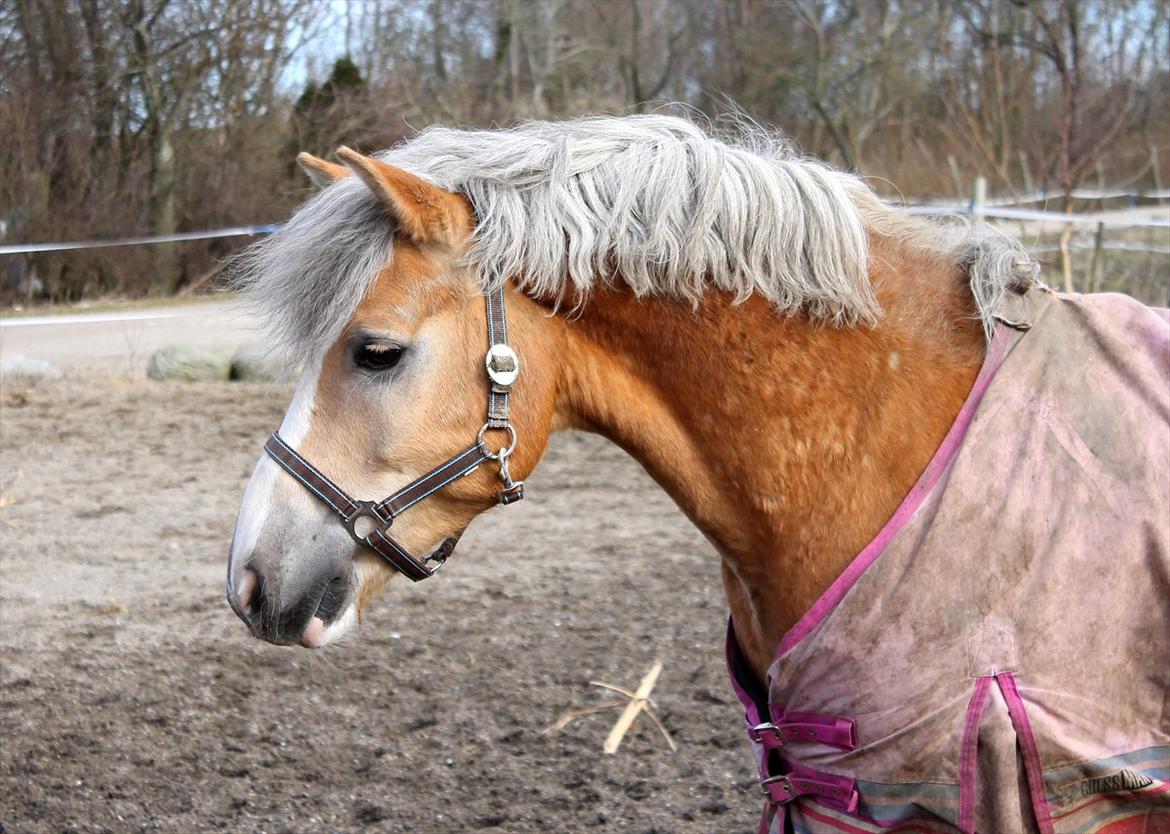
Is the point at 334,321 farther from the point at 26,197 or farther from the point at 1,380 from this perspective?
the point at 26,197

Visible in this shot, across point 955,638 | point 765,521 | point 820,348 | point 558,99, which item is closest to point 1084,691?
point 955,638

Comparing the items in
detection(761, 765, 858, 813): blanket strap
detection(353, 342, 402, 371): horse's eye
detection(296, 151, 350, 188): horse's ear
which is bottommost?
detection(761, 765, 858, 813): blanket strap

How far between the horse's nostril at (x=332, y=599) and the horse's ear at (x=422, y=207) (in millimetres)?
610

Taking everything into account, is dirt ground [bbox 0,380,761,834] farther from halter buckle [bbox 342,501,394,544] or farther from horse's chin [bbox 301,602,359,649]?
halter buckle [bbox 342,501,394,544]

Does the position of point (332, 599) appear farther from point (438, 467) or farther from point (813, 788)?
point (813, 788)

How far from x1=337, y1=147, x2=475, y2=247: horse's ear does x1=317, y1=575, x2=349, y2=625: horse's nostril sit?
24.0 inches

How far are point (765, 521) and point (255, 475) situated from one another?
2.89 ft

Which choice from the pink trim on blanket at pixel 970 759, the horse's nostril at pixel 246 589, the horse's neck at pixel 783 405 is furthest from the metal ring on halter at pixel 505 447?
the pink trim on blanket at pixel 970 759

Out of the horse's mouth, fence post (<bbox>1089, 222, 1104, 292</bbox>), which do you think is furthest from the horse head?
fence post (<bbox>1089, 222, 1104, 292</bbox>)

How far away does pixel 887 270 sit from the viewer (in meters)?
1.91

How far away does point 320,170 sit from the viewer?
1.96m

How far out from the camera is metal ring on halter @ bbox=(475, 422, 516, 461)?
1.87 meters

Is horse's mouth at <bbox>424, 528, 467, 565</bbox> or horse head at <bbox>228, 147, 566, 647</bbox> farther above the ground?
horse head at <bbox>228, 147, 566, 647</bbox>

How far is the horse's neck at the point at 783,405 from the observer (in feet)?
5.90
